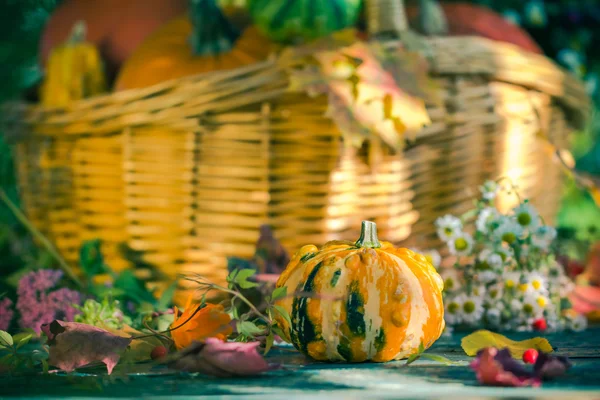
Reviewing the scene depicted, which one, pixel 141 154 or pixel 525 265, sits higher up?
pixel 141 154

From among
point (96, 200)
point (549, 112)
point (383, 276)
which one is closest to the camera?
point (383, 276)

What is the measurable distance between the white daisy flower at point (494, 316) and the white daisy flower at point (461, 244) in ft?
0.36

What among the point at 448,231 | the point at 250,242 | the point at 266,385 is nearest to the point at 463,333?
the point at 448,231

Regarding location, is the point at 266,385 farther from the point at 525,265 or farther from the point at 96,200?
the point at 96,200

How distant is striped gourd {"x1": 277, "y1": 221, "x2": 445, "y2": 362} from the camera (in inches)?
35.9

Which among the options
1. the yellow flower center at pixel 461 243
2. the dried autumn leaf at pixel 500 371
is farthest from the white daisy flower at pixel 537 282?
the dried autumn leaf at pixel 500 371

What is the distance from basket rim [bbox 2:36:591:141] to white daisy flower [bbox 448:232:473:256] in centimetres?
32

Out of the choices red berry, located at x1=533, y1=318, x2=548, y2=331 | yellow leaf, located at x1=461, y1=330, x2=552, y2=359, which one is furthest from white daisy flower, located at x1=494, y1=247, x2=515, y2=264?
yellow leaf, located at x1=461, y1=330, x2=552, y2=359

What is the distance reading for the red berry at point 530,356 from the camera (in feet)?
3.00

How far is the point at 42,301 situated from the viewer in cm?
122

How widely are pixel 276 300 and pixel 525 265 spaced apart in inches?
23.3

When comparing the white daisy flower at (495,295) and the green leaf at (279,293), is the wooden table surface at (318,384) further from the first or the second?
the white daisy flower at (495,295)

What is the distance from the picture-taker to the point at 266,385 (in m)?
0.82

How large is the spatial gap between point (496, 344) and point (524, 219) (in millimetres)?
364
